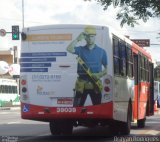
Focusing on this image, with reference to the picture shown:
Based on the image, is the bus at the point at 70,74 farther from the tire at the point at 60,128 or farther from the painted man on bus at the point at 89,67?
the tire at the point at 60,128

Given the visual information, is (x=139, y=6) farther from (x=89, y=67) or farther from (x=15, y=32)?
(x=15, y=32)

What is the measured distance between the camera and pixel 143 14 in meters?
17.4

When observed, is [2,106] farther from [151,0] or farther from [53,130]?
Result: [151,0]

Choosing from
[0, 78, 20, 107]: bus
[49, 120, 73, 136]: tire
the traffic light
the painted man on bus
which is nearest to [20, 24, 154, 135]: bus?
the painted man on bus

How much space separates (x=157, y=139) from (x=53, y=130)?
12.5 ft

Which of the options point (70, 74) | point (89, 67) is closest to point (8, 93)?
point (70, 74)

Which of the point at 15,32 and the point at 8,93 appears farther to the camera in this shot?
the point at 8,93

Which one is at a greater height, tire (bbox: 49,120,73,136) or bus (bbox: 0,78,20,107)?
bus (bbox: 0,78,20,107)

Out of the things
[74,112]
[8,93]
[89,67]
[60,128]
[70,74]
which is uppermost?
[89,67]

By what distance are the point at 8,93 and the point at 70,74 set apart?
46.2 metres

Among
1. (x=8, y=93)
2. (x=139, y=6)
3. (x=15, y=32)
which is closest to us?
(x=139, y=6)

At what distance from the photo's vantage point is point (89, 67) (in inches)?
689

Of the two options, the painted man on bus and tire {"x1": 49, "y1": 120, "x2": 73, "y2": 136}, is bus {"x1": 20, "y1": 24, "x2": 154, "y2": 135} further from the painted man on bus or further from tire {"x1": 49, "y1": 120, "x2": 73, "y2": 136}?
A: tire {"x1": 49, "y1": 120, "x2": 73, "y2": 136}

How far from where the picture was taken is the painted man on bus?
17.3 metres
